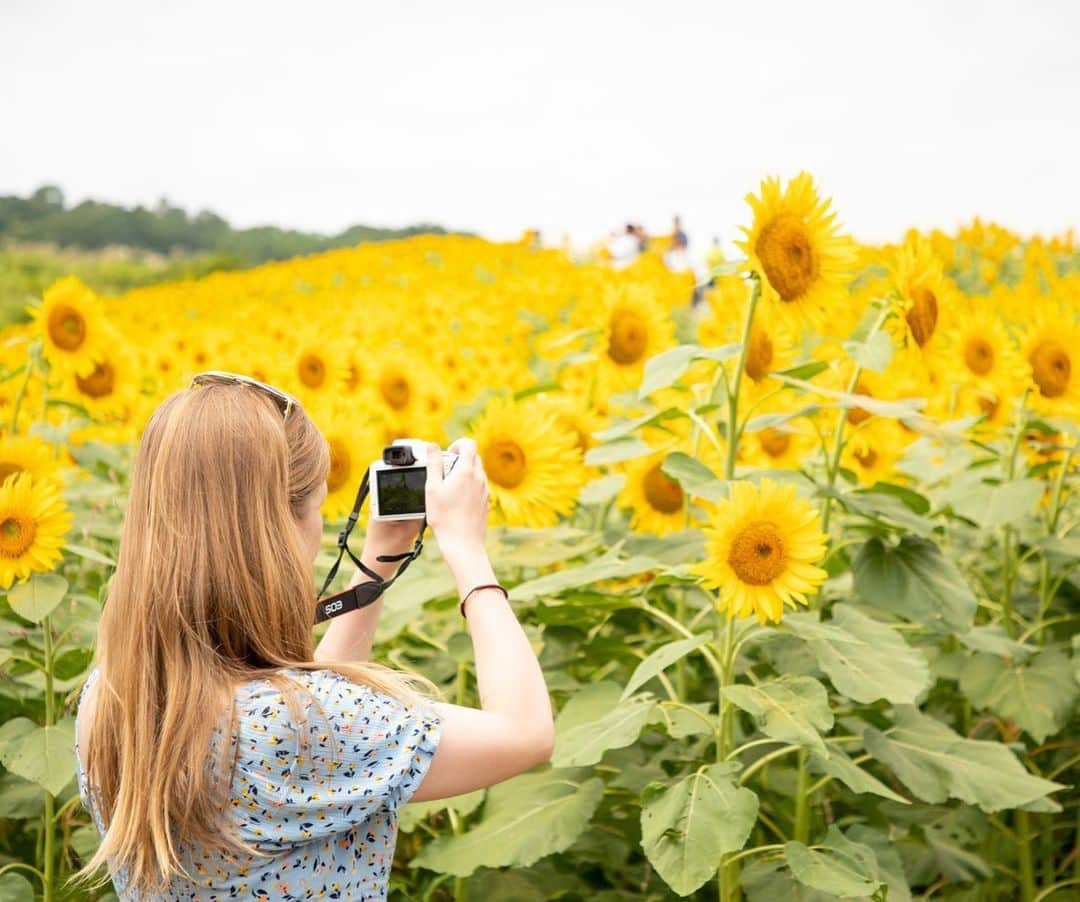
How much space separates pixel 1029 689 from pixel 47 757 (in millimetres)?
2082

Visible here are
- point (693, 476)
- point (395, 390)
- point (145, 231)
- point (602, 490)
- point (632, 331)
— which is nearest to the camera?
point (693, 476)

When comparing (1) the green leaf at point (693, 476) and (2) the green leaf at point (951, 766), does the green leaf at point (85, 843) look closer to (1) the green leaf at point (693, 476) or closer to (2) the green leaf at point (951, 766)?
(1) the green leaf at point (693, 476)

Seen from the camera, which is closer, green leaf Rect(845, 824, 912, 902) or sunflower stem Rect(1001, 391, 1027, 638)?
green leaf Rect(845, 824, 912, 902)

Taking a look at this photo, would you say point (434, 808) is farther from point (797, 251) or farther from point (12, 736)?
point (797, 251)

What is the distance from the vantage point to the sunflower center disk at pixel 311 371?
417 centimetres

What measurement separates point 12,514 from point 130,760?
1.04m

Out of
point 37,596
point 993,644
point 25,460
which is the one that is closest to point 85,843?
point 37,596

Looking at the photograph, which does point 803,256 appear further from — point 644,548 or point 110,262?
point 110,262

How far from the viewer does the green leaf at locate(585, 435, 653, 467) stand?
264 cm

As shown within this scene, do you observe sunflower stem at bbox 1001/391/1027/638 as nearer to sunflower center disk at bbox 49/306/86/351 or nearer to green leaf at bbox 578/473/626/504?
green leaf at bbox 578/473/626/504

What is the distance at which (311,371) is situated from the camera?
4.17 metres

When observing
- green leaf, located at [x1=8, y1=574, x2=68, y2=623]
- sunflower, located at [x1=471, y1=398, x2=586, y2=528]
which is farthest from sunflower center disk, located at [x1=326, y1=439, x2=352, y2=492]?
green leaf, located at [x1=8, y1=574, x2=68, y2=623]

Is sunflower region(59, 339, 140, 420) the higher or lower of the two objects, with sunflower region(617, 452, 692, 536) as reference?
higher

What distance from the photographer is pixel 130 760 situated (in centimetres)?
160
